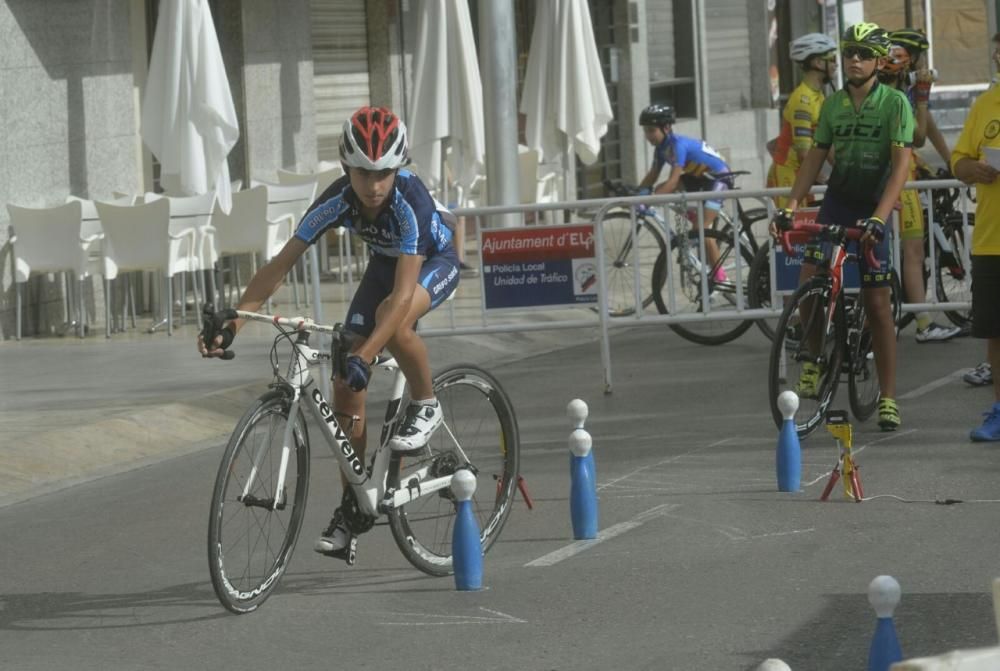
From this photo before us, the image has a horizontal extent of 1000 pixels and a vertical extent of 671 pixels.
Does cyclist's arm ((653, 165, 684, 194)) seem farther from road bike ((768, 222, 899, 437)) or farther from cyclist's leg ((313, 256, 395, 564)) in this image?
cyclist's leg ((313, 256, 395, 564))

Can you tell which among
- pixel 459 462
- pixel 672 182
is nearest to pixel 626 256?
pixel 672 182

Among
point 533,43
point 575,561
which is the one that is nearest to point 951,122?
point 533,43

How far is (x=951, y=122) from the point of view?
37625 millimetres

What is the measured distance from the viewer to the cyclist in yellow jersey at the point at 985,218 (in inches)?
387

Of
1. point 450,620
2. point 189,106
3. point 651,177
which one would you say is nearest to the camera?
point 450,620

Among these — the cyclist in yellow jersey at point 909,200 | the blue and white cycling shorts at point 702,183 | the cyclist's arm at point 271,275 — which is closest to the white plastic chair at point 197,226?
the blue and white cycling shorts at point 702,183

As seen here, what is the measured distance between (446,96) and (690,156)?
146 inches

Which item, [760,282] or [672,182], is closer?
[760,282]

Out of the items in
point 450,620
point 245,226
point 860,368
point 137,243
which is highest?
point 245,226

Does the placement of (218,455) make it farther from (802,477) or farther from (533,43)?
(533,43)

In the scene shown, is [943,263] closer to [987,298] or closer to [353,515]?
[987,298]

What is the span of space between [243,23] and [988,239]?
1199 cm

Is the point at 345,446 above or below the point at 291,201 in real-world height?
below

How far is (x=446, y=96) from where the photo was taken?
18.5m
